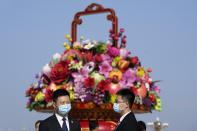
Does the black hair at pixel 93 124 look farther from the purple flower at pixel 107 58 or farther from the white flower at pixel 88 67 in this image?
the purple flower at pixel 107 58

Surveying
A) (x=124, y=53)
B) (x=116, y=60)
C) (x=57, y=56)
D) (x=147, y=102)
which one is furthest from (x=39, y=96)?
(x=147, y=102)

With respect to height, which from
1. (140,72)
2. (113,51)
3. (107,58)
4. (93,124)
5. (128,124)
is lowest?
(93,124)

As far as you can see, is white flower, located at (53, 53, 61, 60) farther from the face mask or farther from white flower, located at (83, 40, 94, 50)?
the face mask

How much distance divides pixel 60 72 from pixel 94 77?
29.5 inches

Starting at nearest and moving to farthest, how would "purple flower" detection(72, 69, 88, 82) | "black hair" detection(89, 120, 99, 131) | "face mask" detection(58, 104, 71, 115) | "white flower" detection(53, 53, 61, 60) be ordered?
"face mask" detection(58, 104, 71, 115)
"black hair" detection(89, 120, 99, 131)
"purple flower" detection(72, 69, 88, 82)
"white flower" detection(53, 53, 61, 60)

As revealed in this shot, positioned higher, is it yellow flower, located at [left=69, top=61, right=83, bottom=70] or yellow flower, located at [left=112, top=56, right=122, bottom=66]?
yellow flower, located at [left=112, top=56, right=122, bottom=66]

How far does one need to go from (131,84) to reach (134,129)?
2653mm

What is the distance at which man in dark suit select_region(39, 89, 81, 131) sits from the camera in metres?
5.74

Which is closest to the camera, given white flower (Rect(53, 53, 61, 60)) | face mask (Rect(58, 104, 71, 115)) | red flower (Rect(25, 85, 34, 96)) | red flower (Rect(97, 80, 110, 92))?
face mask (Rect(58, 104, 71, 115))

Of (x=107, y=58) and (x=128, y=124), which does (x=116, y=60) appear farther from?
(x=128, y=124)

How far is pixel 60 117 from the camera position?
19.3 feet

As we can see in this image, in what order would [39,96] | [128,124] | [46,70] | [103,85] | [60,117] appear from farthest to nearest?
[46,70]
[39,96]
[103,85]
[60,117]
[128,124]

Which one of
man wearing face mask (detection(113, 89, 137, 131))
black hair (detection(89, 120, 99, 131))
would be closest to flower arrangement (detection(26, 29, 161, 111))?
black hair (detection(89, 120, 99, 131))

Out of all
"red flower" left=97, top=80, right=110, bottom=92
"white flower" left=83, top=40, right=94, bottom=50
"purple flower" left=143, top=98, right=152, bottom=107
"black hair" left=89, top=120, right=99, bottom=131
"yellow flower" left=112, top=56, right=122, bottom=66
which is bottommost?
"black hair" left=89, top=120, right=99, bottom=131
